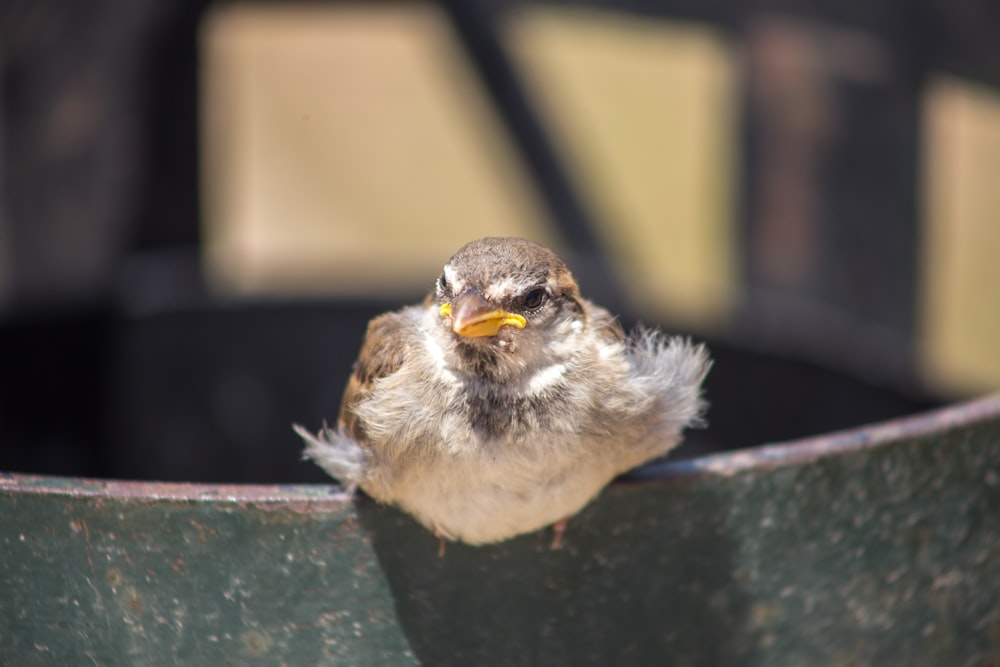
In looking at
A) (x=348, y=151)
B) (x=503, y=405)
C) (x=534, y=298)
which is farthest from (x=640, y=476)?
(x=348, y=151)

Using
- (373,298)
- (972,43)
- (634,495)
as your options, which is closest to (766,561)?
(634,495)

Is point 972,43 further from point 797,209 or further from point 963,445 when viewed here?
point 963,445

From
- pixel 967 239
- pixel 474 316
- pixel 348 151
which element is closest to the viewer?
pixel 474 316

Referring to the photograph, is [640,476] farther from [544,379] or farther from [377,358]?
[377,358]

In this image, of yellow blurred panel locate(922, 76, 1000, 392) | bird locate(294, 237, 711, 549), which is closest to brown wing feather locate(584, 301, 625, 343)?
bird locate(294, 237, 711, 549)

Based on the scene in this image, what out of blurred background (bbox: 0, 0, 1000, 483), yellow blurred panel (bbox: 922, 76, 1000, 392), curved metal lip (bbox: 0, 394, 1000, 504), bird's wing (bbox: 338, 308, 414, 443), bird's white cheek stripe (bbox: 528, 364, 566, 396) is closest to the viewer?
curved metal lip (bbox: 0, 394, 1000, 504)

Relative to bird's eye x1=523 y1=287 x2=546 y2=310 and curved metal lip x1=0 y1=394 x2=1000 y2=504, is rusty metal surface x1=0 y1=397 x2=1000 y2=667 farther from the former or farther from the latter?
bird's eye x1=523 y1=287 x2=546 y2=310
